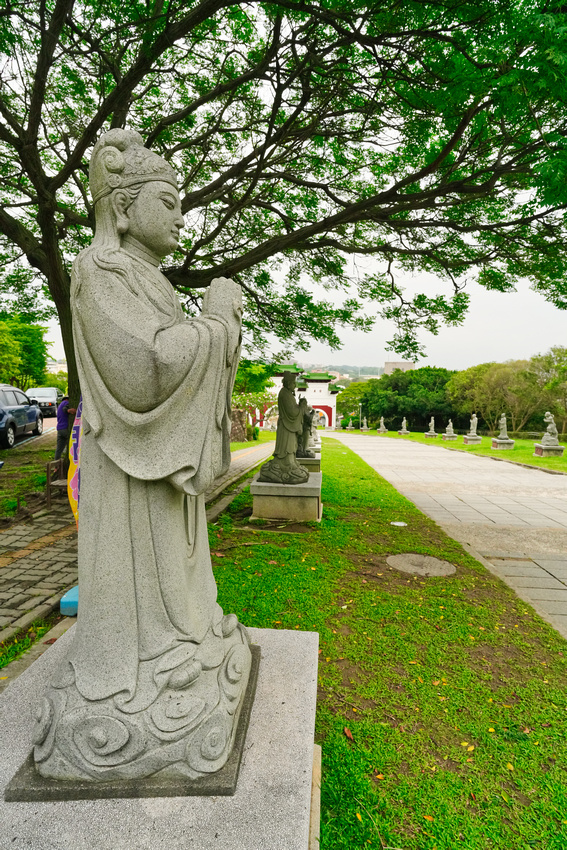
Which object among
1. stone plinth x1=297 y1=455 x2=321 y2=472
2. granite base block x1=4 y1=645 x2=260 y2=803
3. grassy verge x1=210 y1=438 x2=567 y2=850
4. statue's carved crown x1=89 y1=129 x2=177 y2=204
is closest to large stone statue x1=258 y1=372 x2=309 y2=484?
grassy verge x1=210 y1=438 x2=567 y2=850

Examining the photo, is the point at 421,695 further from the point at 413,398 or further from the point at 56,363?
the point at 56,363

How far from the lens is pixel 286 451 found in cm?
813

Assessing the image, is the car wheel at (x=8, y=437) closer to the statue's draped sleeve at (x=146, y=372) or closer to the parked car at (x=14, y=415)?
the parked car at (x=14, y=415)

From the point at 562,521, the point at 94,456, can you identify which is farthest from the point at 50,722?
the point at 562,521

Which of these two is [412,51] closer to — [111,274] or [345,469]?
[111,274]

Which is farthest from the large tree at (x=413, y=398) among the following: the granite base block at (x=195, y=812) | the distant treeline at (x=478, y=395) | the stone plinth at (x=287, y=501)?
the granite base block at (x=195, y=812)

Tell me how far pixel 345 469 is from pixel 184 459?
13456 millimetres

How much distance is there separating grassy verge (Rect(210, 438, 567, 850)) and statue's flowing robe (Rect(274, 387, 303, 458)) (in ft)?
6.90

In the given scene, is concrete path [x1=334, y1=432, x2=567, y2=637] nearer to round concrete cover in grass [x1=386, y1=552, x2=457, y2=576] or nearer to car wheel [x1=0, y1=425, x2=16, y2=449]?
round concrete cover in grass [x1=386, y1=552, x2=457, y2=576]

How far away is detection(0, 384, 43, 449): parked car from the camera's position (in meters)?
13.7

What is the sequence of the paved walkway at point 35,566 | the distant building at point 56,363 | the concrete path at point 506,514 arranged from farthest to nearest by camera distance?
the distant building at point 56,363 → the concrete path at point 506,514 → the paved walkway at point 35,566

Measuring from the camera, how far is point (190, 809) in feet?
5.43

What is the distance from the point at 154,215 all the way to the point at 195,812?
7.52 ft

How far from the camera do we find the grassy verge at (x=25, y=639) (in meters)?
3.59
